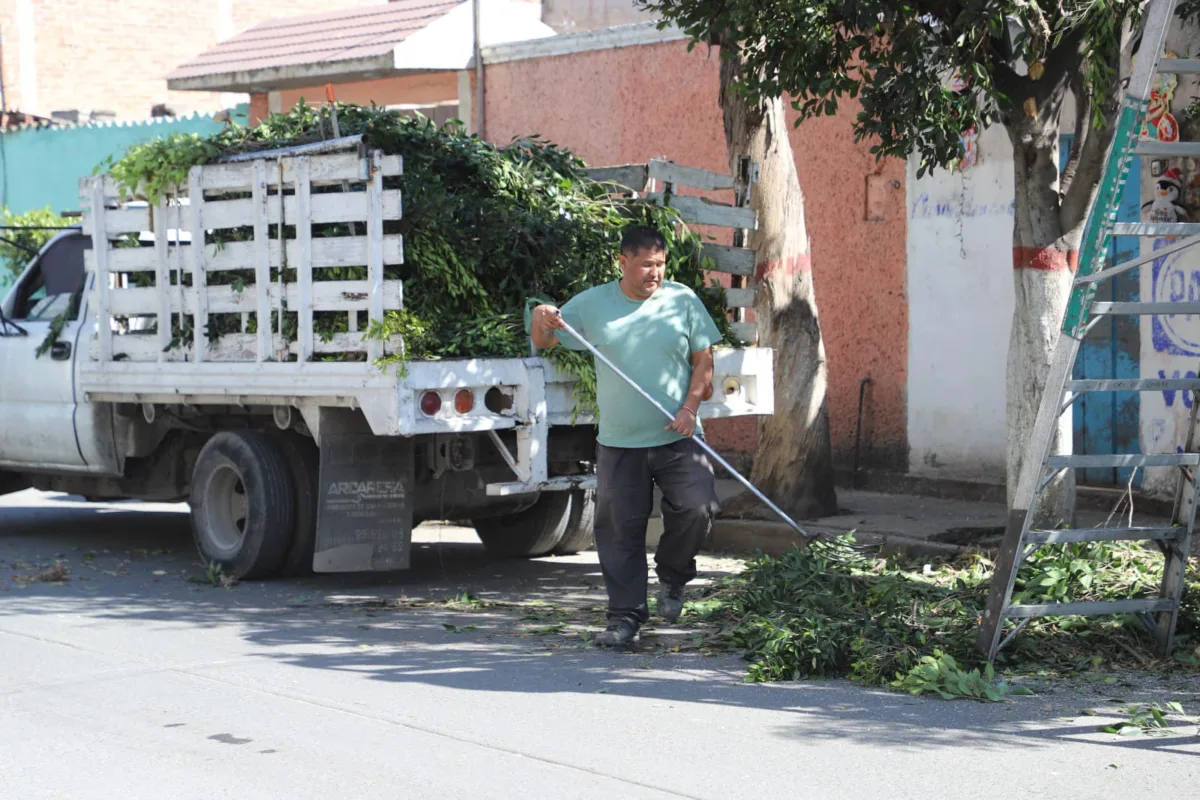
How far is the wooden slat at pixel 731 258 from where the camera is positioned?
943cm

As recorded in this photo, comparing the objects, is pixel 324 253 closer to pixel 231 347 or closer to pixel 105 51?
pixel 231 347

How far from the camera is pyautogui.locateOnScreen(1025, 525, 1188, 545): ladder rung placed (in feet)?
20.9

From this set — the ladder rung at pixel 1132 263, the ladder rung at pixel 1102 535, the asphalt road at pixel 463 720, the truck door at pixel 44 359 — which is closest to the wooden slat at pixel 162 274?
the truck door at pixel 44 359

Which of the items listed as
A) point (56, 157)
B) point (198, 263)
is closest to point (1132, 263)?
point (198, 263)

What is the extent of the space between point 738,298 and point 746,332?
21 cm

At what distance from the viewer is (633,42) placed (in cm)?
1513

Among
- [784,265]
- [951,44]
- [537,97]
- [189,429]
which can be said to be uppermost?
[537,97]

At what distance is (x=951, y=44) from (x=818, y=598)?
9.80 feet

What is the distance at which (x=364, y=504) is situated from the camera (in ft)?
28.6

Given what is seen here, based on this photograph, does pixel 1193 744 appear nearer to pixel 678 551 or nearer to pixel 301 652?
pixel 678 551

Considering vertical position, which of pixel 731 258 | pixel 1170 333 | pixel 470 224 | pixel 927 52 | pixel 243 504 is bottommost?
pixel 243 504

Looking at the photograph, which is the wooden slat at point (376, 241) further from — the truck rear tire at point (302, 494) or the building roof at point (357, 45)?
the building roof at point (357, 45)

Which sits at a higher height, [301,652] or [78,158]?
[78,158]

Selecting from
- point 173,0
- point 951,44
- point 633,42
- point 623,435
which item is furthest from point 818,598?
point 173,0
